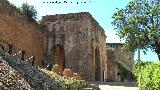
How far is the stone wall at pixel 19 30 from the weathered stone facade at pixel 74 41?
1348 mm

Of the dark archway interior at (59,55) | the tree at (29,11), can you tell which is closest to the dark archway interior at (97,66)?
the dark archway interior at (59,55)

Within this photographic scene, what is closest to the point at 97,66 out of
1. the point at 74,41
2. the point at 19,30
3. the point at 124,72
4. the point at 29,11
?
the point at 74,41

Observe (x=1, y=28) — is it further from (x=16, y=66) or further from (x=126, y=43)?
(x=126, y=43)

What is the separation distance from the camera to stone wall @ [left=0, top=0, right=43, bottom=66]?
82.4 feet

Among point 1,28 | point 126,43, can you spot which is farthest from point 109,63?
point 1,28

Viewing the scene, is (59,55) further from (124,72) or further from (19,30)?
(124,72)

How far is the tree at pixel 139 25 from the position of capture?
31484 mm

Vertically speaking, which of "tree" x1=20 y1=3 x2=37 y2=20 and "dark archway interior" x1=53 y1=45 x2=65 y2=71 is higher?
"tree" x1=20 y1=3 x2=37 y2=20

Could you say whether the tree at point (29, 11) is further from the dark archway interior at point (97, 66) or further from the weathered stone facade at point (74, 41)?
the dark archway interior at point (97, 66)

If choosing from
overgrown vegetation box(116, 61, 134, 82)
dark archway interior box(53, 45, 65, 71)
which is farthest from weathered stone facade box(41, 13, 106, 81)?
overgrown vegetation box(116, 61, 134, 82)

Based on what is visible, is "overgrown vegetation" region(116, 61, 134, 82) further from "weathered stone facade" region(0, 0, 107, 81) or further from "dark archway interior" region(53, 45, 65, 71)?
"dark archway interior" region(53, 45, 65, 71)

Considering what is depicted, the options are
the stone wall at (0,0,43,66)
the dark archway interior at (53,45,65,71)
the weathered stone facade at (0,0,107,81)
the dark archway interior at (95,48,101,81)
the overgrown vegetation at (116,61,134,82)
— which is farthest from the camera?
the overgrown vegetation at (116,61,134,82)

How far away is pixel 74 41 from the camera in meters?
31.7

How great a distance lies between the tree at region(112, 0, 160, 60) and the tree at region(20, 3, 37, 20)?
7.60 m
